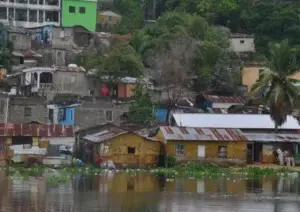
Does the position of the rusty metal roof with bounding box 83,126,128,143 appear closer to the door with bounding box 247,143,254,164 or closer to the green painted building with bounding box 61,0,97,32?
the door with bounding box 247,143,254,164

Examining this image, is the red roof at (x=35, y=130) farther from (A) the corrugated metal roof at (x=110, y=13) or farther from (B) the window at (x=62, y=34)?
(A) the corrugated metal roof at (x=110, y=13)

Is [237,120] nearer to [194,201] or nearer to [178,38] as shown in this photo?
[178,38]

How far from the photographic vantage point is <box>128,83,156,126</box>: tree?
63.4 meters

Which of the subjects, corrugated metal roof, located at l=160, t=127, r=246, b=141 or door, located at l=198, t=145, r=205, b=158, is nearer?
corrugated metal roof, located at l=160, t=127, r=246, b=141

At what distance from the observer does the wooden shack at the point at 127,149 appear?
170ft

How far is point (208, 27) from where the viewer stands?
79.9 metres

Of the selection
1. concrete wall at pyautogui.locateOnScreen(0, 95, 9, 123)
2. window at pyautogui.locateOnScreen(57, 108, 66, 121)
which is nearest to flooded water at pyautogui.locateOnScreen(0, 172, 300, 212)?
concrete wall at pyautogui.locateOnScreen(0, 95, 9, 123)

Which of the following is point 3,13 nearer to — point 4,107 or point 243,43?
point 243,43

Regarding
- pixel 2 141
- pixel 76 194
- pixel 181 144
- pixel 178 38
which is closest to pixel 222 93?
pixel 178 38

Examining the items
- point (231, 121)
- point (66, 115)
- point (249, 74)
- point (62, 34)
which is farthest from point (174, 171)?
point (62, 34)

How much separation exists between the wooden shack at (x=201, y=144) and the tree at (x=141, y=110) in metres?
8.31

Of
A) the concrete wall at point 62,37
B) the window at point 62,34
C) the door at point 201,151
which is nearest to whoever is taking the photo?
the door at point 201,151

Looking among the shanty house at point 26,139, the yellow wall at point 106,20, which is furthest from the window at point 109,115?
the yellow wall at point 106,20

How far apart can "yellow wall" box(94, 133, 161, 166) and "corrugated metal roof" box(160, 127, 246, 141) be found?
1605 millimetres
